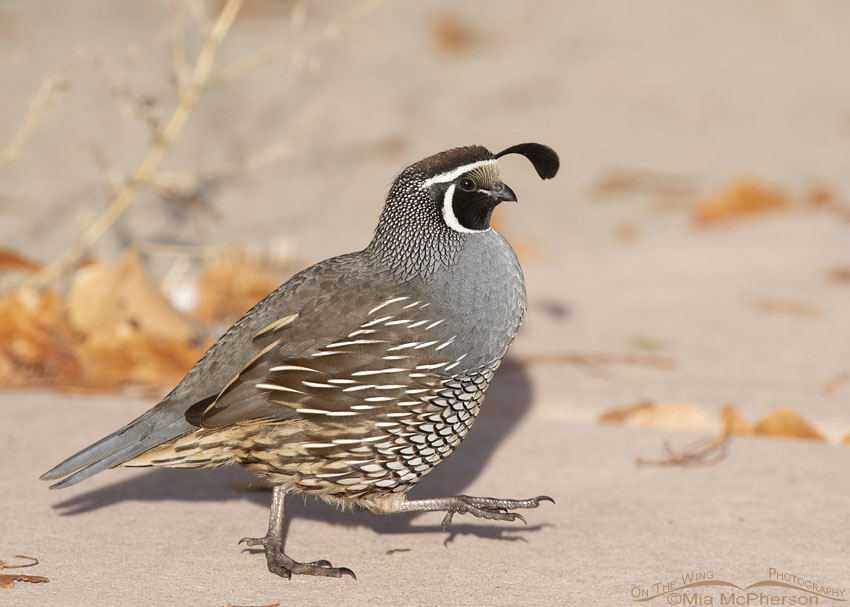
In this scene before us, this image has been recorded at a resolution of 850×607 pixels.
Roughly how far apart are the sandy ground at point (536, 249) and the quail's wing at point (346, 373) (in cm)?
51

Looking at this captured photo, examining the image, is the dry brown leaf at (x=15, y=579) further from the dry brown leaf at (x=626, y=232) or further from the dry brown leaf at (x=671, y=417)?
the dry brown leaf at (x=626, y=232)

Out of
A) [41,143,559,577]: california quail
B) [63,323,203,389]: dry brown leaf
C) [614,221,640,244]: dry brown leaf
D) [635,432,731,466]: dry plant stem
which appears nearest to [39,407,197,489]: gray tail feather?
[41,143,559,577]: california quail

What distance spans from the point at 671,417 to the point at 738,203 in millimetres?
4786

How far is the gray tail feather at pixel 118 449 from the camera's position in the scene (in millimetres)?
3459

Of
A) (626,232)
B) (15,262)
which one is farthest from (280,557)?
(626,232)

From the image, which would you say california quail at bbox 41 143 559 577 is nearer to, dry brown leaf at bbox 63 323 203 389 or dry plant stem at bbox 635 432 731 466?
dry plant stem at bbox 635 432 731 466

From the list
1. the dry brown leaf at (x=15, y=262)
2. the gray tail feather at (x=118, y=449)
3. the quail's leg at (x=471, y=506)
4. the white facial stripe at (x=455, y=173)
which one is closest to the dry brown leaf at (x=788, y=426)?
the quail's leg at (x=471, y=506)

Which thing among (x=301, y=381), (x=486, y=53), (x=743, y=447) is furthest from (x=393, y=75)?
(x=301, y=381)

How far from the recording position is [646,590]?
3.20 meters

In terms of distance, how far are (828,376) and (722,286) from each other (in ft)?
5.60

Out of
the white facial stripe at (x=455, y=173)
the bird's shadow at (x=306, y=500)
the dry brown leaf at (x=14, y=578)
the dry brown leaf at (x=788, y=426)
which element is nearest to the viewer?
the dry brown leaf at (x=14, y=578)

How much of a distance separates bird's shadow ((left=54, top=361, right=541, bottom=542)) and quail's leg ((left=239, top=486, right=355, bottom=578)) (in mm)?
404

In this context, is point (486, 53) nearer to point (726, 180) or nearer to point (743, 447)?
point (726, 180)

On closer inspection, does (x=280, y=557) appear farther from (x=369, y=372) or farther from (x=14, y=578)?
(x=14, y=578)
